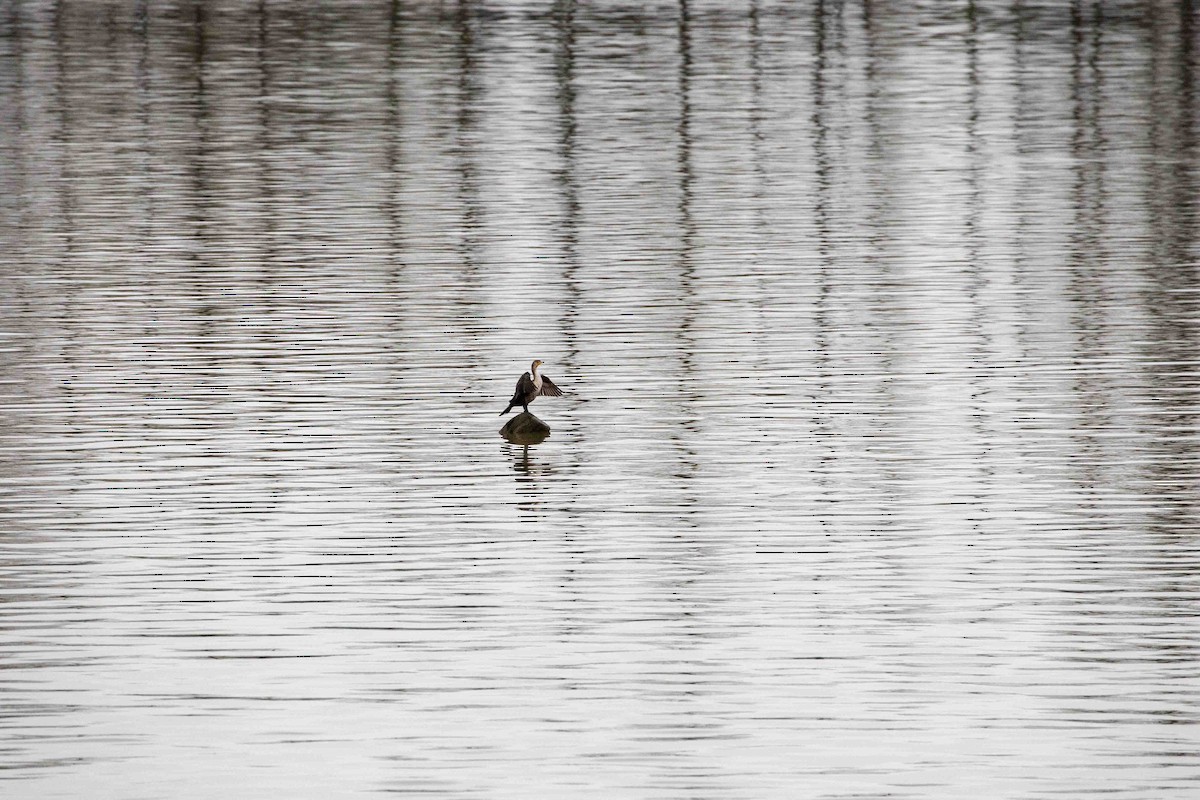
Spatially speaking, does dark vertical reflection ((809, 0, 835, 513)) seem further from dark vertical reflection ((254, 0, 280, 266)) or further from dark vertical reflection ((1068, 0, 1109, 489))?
dark vertical reflection ((254, 0, 280, 266))

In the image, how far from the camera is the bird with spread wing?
22.0 m

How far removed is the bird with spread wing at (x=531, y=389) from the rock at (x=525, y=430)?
0.14 m

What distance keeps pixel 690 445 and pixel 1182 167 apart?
24268mm

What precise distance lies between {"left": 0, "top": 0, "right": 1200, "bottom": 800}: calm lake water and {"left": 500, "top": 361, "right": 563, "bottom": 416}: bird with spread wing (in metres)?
0.43

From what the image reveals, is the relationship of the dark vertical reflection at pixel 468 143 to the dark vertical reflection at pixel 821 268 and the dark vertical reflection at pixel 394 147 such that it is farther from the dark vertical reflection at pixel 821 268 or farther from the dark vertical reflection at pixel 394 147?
the dark vertical reflection at pixel 821 268

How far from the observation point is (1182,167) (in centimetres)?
4344

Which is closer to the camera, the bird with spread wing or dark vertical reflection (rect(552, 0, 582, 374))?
the bird with spread wing

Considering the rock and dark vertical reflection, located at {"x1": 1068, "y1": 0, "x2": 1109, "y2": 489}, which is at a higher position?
dark vertical reflection, located at {"x1": 1068, "y1": 0, "x2": 1109, "y2": 489}

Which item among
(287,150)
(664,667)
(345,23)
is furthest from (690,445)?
(345,23)


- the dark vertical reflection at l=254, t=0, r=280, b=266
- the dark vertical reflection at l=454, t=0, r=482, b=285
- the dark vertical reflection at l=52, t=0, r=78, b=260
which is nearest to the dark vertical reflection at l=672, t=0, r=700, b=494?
the dark vertical reflection at l=454, t=0, r=482, b=285

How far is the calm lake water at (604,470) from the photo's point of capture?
13539 millimetres

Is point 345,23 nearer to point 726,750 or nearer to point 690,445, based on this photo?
point 690,445

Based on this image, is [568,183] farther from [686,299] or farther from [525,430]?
[525,430]

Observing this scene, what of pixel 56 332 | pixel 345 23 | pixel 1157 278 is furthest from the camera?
pixel 345 23
